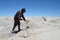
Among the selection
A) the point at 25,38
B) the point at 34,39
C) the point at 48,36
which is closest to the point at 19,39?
the point at 25,38

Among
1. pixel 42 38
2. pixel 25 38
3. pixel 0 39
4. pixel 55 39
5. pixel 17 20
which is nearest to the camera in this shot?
pixel 55 39

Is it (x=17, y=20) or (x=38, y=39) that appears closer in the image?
(x=38, y=39)

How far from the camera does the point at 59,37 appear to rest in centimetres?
643

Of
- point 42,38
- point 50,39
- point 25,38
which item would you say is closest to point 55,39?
point 50,39

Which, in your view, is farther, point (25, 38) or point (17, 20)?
point (17, 20)

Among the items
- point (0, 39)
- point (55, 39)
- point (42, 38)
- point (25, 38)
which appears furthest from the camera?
point (0, 39)

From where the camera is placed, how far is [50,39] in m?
6.36

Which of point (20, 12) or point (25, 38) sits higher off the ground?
point (20, 12)

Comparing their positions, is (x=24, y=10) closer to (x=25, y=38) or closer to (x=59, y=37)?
(x=25, y=38)

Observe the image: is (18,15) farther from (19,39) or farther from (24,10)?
(19,39)

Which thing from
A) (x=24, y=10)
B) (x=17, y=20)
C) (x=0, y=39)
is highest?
(x=24, y=10)

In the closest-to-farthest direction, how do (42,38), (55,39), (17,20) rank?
(55,39) < (42,38) < (17,20)

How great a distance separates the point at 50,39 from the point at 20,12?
12.7 ft

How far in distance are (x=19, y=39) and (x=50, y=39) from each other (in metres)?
1.94
